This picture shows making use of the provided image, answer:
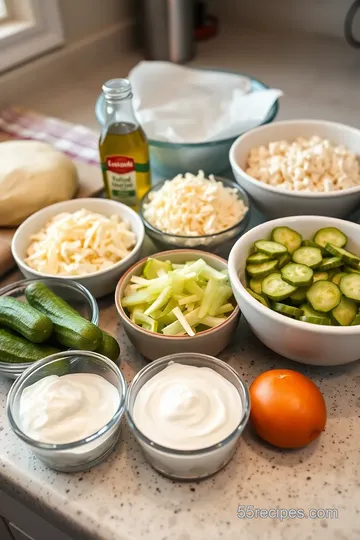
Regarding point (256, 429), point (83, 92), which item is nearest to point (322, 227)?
point (256, 429)

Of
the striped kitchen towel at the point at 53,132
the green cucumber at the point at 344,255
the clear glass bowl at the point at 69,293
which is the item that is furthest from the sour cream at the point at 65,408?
the striped kitchen towel at the point at 53,132

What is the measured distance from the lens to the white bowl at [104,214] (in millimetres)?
903

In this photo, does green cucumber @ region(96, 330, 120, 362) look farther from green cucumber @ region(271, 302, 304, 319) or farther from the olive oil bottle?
the olive oil bottle

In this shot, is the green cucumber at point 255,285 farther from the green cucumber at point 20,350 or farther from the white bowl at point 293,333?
the green cucumber at point 20,350

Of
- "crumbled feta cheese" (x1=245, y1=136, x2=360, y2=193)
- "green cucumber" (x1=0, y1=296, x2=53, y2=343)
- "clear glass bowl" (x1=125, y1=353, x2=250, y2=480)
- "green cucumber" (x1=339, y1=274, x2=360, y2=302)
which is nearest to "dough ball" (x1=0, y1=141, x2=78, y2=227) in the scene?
"green cucumber" (x1=0, y1=296, x2=53, y2=343)

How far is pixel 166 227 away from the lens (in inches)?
37.5

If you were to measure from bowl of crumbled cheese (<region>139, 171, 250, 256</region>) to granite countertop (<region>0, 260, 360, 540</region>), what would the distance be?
33 cm

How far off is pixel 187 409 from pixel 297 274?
254 mm

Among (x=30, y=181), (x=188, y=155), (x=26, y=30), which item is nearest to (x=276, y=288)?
(x=188, y=155)

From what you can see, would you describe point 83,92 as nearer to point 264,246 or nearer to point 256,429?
point 264,246

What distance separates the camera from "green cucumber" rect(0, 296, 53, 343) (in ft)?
2.57

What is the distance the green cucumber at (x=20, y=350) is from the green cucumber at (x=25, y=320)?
1 centimetres

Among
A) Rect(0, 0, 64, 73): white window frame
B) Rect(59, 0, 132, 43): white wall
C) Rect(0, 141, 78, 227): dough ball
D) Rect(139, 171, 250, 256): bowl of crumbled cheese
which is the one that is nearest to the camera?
Rect(139, 171, 250, 256): bowl of crumbled cheese

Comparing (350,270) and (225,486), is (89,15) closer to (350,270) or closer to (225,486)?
(350,270)
